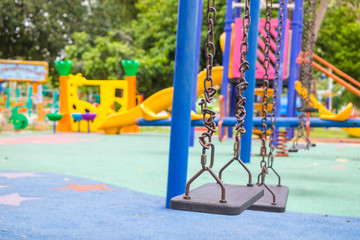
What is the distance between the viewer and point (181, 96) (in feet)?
13.1

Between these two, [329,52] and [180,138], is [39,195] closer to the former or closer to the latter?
[180,138]

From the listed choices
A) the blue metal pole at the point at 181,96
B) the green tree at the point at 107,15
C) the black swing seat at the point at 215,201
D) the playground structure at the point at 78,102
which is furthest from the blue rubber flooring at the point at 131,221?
the green tree at the point at 107,15

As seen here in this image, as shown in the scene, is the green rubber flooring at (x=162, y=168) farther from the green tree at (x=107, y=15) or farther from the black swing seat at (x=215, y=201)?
the green tree at (x=107, y=15)

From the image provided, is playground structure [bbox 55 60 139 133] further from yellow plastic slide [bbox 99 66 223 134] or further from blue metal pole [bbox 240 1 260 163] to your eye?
blue metal pole [bbox 240 1 260 163]

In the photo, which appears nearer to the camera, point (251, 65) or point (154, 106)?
point (251, 65)

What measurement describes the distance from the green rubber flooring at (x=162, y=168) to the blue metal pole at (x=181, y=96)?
33.4 inches

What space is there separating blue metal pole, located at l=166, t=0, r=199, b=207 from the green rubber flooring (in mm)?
848

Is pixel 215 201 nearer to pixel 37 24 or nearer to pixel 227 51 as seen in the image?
pixel 227 51

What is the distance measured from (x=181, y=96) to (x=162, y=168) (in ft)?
9.63

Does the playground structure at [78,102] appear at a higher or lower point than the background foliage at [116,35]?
lower

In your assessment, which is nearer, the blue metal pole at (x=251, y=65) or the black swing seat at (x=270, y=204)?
the black swing seat at (x=270, y=204)

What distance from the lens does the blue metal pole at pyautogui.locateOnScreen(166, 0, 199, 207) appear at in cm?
389

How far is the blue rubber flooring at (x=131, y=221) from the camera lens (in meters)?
3.19

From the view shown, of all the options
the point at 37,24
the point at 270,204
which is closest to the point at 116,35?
the point at 37,24
